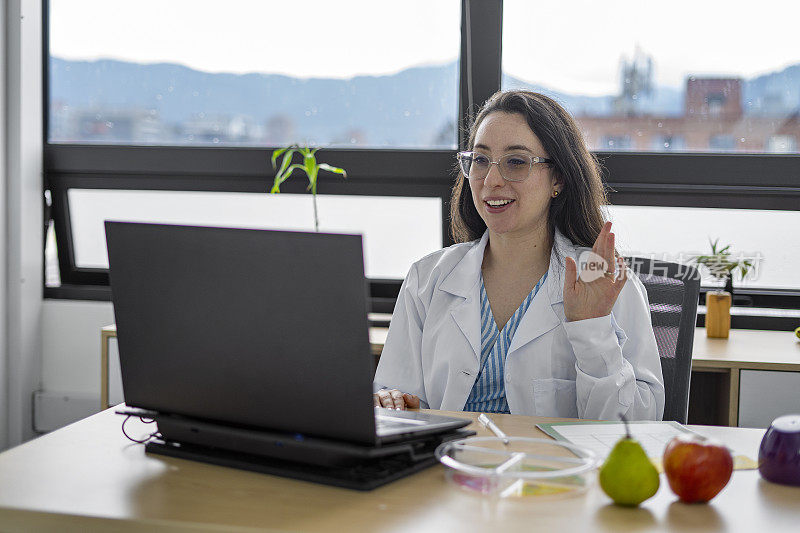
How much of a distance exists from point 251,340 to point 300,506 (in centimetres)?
23

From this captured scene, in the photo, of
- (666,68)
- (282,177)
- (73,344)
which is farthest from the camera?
(73,344)

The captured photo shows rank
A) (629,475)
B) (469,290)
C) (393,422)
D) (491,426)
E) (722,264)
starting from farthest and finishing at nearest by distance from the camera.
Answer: (722,264)
(469,290)
(491,426)
(393,422)
(629,475)

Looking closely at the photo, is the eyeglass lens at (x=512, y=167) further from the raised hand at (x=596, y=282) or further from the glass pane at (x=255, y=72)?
the glass pane at (x=255, y=72)

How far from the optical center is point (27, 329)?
3.59 meters

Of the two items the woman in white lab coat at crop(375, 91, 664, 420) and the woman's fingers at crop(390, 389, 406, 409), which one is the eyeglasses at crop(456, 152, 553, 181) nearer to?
the woman in white lab coat at crop(375, 91, 664, 420)

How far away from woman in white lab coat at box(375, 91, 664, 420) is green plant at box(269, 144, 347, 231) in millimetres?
1085

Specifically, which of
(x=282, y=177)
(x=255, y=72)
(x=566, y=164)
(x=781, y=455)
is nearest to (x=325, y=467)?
(x=781, y=455)

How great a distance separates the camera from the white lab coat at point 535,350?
1698 millimetres

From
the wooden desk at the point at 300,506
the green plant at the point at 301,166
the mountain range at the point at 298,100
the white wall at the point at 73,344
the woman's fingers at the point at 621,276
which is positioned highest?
the mountain range at the point at 298,100

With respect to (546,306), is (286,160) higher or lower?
higher

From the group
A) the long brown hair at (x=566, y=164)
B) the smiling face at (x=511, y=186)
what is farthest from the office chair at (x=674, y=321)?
the smiling face at (x=511, y=186)

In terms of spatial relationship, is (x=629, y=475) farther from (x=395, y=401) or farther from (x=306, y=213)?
(x=306, y=213)

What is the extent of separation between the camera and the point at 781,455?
3.84 ft

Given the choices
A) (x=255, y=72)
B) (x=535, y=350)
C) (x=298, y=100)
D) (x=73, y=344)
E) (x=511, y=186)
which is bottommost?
(x=73, y=344)
